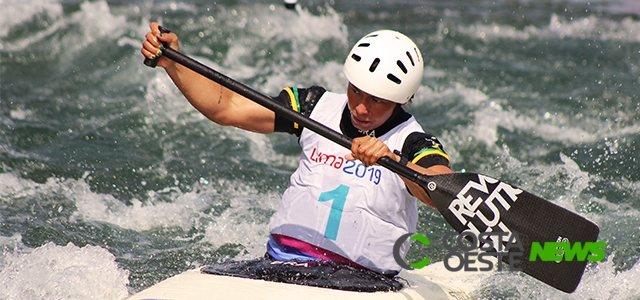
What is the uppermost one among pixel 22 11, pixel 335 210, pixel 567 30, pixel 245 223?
pixel 567 30

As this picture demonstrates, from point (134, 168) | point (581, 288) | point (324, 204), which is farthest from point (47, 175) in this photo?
point (581, 288)

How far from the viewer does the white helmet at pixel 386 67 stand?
334 centimetres

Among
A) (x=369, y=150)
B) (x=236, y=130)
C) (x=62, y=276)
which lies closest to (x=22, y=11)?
(x=236, y=130)

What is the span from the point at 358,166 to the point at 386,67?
500 mm

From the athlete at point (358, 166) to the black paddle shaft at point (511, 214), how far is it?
0.14m

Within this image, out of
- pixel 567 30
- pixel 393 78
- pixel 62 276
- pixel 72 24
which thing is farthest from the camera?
pixel 567 30

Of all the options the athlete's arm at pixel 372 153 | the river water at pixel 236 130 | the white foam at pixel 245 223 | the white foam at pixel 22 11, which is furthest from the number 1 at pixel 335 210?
the white foam at pixel 22 11

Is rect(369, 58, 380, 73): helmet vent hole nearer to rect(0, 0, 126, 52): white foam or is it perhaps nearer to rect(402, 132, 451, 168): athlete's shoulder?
rect(402, 132, 451, 168): athlete's shoulder

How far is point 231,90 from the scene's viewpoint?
11.8ft

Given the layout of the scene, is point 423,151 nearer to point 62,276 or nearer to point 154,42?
point 154,42

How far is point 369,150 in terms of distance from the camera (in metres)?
3.22

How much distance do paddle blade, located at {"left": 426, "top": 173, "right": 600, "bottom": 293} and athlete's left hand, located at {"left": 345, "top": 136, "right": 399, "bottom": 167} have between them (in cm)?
46

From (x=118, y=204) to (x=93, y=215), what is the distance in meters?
0.25

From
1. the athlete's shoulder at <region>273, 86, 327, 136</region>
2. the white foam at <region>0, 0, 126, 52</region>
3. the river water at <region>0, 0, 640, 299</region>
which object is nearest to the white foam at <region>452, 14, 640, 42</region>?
the river water at <region>0, 0, 640, 299</region>
